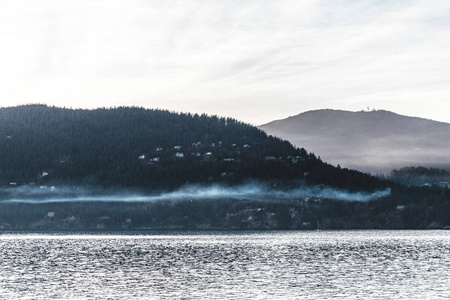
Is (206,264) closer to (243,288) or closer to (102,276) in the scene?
(102,276)

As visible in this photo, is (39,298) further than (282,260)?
No

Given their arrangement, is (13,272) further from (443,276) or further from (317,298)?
(443,276)

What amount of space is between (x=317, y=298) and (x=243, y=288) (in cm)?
1673

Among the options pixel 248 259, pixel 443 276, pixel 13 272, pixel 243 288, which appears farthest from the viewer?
pixel 248 259

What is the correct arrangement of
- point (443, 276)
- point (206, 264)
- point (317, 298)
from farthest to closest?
point (206, 264), point (443, 276), point (317, 298)

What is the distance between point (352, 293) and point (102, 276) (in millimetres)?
53131

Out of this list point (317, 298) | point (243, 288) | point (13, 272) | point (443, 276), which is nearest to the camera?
point (317, 298)

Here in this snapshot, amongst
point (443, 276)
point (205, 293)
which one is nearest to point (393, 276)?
point (443, 276)

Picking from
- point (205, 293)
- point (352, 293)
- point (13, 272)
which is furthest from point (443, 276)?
point (13, 272)

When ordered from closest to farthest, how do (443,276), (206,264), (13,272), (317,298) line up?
1. (317,298)
2. (443,276)
3. (13,272)
4. (206,264)

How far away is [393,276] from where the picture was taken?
150125 millimetres

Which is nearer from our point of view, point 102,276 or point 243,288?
point 243,288

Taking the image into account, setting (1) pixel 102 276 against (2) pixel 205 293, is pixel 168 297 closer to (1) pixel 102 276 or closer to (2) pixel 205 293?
(2) pixel 205 293

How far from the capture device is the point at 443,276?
487ft
